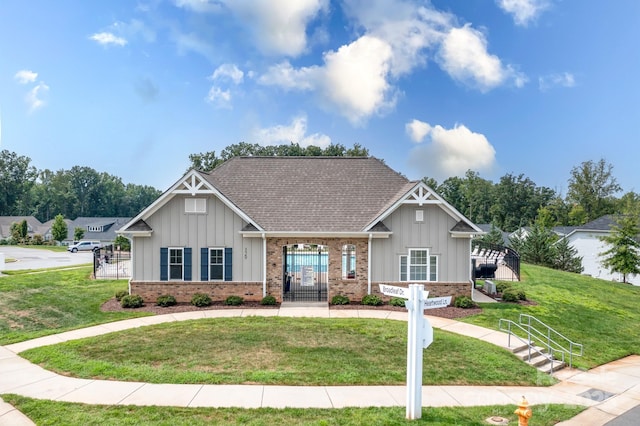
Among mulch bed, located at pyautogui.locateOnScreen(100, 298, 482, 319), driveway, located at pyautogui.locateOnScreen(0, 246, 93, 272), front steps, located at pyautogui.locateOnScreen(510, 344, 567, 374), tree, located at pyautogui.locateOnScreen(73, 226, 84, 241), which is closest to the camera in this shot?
front steps, located at pyautogui.locateOnScreen(510, 344, 567, 374)

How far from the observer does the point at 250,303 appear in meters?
18.4

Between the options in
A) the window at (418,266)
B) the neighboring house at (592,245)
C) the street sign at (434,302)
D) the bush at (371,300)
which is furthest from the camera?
the neighboring house at (592,245)

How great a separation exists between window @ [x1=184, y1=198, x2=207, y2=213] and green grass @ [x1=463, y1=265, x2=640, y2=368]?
12.2 m

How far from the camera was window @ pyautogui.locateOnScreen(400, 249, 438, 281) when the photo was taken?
1920cm

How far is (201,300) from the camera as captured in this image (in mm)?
17844

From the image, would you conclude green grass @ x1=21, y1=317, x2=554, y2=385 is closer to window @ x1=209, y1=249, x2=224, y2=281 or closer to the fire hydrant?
the fire hydrant

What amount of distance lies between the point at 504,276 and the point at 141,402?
950 inches

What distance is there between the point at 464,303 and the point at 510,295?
10.6 feet

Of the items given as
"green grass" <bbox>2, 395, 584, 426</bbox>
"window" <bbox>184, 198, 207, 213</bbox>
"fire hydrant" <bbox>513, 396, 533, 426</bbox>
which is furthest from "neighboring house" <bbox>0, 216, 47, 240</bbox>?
"fire hydrant" <bbox>513, 396, 533, 426</bbox>

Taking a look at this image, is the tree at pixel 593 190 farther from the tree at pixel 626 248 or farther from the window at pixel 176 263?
the window at pixel 176 263

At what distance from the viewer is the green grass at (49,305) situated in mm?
14628

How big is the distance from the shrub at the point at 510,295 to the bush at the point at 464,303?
2.50 m

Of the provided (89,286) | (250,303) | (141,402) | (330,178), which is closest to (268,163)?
(330,178)

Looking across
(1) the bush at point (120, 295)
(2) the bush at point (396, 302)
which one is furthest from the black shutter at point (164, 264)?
(2) the bush at point (396, 302)
